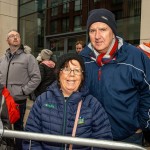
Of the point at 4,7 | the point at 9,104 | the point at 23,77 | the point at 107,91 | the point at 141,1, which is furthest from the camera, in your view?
the point at 4,7

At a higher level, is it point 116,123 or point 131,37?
point 131,37

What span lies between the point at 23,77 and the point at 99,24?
2371mm

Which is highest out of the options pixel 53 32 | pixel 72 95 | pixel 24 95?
pixel 53 32

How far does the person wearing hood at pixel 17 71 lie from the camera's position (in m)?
4.43

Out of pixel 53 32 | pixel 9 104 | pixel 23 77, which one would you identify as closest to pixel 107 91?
pixel 9 104

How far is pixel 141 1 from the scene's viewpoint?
7.45 metres

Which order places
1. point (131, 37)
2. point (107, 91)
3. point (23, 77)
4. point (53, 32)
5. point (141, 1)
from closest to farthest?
point (107, 91), point (23, 77), point (141, 1), point (131, 37), point (53, 32)

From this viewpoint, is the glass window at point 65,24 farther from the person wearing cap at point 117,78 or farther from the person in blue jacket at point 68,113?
the person in blue jacket at point 68,113

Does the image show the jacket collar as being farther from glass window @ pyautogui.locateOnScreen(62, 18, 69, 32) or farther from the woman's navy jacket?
glass window @ pyautogui.locateOnScreen(62, 18, 69, 32)

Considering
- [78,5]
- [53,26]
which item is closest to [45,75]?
[78,5]

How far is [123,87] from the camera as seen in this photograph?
2.34 m

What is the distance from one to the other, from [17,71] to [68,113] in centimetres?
240

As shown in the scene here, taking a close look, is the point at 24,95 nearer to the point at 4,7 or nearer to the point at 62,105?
the point at 62,105

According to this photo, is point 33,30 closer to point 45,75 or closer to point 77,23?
point 77,23
